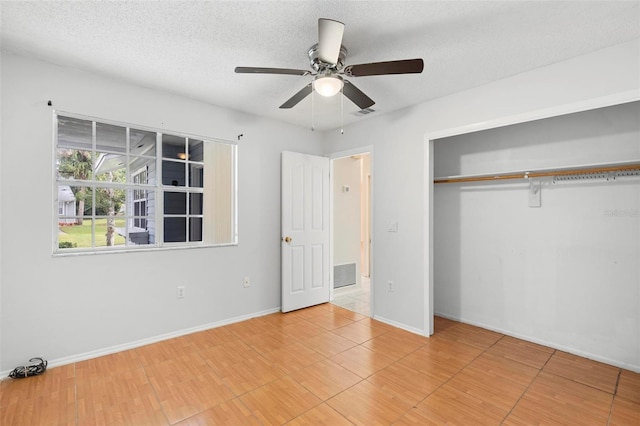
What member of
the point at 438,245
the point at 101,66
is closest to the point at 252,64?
the point at 101,66

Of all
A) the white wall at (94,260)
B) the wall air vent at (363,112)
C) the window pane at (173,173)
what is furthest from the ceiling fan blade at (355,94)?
the window pane at (173,173)

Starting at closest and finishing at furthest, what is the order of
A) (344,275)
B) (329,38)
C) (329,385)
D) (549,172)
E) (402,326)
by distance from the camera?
(329,38) → (329,385) → (549,172) → (402,326) → (344,275)

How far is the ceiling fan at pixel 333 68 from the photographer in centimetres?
174

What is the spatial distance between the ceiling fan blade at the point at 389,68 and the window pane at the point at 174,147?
2.17 m

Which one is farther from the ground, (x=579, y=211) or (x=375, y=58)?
(x=375, y=58)

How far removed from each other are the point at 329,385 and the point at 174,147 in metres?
2.84

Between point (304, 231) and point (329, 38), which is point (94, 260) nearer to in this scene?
point (304, 231)

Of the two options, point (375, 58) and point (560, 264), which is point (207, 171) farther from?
point (560, 264)

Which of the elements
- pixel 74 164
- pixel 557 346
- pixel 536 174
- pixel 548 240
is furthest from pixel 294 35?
pixel 557 346

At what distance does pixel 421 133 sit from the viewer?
344 cm

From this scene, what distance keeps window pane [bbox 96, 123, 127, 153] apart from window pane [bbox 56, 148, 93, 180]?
0.15 meters

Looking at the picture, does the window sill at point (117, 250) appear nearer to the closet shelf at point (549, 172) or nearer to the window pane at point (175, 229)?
the window pane at point (175, 229)

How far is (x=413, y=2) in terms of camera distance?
1819mm

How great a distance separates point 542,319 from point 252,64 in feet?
12.2
